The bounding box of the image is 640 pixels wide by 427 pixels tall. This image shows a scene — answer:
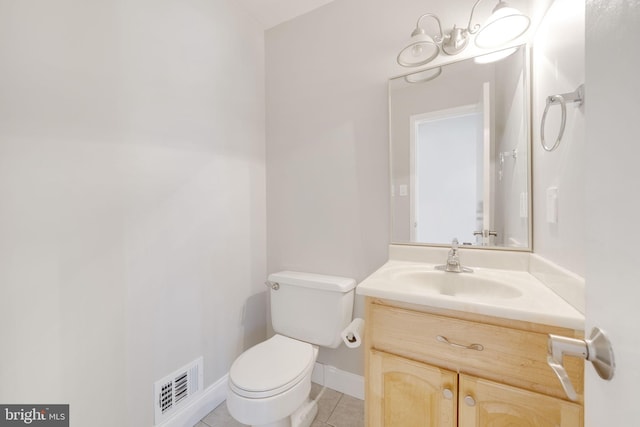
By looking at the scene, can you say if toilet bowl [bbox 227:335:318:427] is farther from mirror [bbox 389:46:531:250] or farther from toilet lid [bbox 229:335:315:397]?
mirror [bbox 389:46:531:250]

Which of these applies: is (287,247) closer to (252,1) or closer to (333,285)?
(333,285)

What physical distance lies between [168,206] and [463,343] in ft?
4.48

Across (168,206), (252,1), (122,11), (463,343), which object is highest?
(252,1)

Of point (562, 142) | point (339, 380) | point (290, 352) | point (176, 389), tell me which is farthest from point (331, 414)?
point (562, 142)

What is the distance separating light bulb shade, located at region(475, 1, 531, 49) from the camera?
3.46 ft

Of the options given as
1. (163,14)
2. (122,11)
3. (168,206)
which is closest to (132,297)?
(168,206)

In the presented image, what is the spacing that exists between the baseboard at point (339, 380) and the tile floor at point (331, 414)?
3 cm

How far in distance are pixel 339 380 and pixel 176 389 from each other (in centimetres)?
91

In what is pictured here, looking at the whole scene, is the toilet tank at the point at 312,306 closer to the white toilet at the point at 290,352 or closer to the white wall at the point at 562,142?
the white toilet at the point at 290,352

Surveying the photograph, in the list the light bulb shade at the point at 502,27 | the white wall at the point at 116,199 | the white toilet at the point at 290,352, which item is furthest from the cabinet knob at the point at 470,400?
the light bulb shade at the point at 502,27

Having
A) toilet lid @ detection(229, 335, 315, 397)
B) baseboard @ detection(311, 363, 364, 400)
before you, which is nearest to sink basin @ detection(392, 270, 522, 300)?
toilet lid @ detection(229, 335, 315, 397)

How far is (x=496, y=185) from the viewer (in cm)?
124

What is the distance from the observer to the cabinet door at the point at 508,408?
2.27ft

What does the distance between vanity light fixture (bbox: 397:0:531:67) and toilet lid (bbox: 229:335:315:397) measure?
1.57 m
